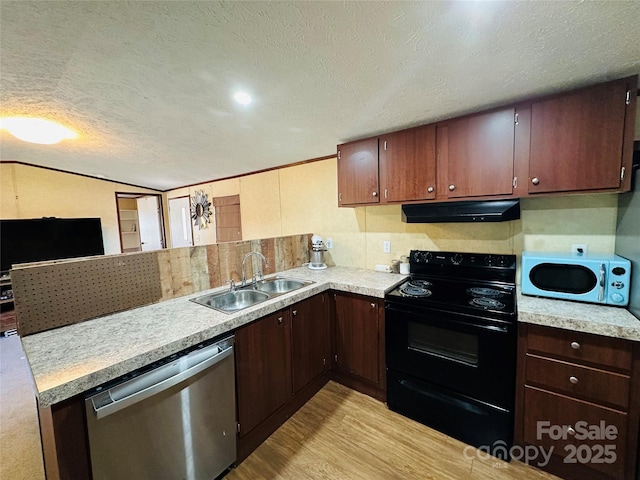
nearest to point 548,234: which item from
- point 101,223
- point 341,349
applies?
point 341,349

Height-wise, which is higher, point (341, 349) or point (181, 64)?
point (181, 64)

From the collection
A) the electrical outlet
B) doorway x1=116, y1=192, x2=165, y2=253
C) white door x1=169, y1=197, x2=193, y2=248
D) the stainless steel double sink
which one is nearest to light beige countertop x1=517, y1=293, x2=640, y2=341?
the electrical outlet

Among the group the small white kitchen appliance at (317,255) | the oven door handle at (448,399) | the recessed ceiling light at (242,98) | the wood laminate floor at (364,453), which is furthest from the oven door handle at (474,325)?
the recessed ceiling light at (242,98)

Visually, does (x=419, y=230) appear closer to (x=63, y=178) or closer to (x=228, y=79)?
(x=228, y=79)

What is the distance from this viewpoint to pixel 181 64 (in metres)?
1.51

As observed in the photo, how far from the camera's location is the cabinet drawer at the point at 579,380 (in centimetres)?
→ 134

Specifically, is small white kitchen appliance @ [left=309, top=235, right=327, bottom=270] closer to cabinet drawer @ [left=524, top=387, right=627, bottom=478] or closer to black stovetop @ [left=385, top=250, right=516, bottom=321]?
black stovetop @ [left=385, top=250, right=516, bottom=321]

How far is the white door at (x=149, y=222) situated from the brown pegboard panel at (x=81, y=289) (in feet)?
17.2

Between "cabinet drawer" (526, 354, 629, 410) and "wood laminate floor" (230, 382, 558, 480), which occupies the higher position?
"cabinet drawer" (526, 354, 629, 410)

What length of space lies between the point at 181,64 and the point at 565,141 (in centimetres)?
234

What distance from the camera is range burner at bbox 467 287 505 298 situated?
6.29 feet

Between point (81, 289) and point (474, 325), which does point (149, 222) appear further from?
point (474, 325)

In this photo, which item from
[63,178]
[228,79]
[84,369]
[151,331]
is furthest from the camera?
[63,178]

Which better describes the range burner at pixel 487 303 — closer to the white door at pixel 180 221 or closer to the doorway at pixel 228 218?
the doorway at pixel 228 218
